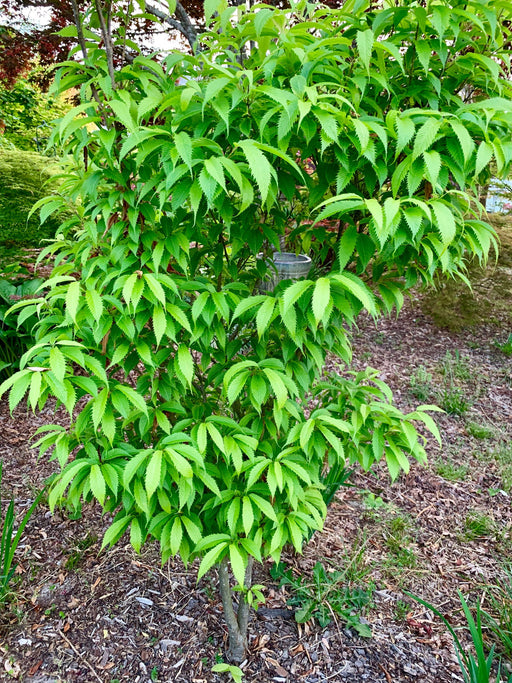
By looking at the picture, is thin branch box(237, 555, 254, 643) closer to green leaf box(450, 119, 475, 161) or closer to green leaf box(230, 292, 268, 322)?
green leaf box(230, 292, 268, 322)

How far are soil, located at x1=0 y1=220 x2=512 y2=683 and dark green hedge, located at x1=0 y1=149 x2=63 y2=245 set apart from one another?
1322 mm

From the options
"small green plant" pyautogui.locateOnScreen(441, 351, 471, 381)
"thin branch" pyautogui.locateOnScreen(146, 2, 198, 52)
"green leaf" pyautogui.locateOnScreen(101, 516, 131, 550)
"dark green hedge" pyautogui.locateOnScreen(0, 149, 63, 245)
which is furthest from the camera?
"small green plant" pyautogui.locateOnScreen(441, 351, 471, 381)

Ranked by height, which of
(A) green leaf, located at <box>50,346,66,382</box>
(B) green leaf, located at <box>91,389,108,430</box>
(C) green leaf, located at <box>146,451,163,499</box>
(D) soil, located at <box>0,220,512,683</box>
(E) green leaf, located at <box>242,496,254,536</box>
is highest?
(A) green leaf, located at <box>50,346,66,382</box>

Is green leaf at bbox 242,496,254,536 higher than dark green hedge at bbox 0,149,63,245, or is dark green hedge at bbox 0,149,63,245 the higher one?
dark green hedge at bbox 0,149,63,245

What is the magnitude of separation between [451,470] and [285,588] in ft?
4.18

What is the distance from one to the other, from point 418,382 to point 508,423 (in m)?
0.67

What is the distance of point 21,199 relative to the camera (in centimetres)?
346

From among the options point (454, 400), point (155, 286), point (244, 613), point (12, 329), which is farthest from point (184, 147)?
point (454, 400)

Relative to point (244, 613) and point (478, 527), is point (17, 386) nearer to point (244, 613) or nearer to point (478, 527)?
point (244, 613)

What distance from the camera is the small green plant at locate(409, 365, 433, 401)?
3.35 m

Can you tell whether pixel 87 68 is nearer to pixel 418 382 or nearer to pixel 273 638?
pixel 273 638

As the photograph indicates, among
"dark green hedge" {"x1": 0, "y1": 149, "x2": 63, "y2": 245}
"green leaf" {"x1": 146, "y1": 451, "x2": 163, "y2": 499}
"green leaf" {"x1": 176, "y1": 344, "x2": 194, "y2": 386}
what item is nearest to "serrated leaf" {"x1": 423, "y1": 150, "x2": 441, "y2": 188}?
"green leaf" {"x1": 176, "y1": 344, "x2": 194, "y2": 386}

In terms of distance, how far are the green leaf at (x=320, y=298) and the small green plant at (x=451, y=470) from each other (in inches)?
84.8

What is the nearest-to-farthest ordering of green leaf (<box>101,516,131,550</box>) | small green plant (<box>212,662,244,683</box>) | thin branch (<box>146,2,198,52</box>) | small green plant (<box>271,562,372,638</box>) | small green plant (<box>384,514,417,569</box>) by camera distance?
green leaf (<box>101,516,131,550</box>) < small green plant (<box>212,662,244,683</box>) < small green plant (<box>271,562,372,638</box>) < small green plant (<box>384,514,417,569</box>) < thin branch (<box>146,2,198,52</box>)
